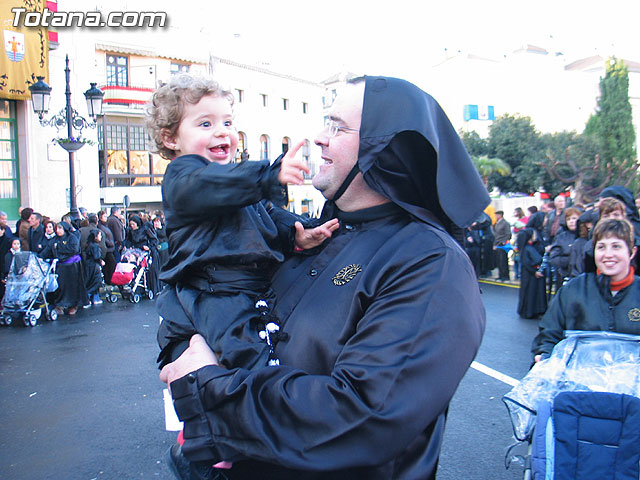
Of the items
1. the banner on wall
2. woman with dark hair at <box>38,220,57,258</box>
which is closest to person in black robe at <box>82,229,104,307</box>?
woman with dark hair at <box>38,220,57,258</box>

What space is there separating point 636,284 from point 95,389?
546 cm

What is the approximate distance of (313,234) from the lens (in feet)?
6.51

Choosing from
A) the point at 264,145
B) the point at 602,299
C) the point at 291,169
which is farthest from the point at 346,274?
the point at 264,145

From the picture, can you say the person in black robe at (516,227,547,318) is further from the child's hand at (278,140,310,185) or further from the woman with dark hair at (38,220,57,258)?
the woman with dark hair at (38,220,57,258)

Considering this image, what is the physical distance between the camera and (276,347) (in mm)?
1743

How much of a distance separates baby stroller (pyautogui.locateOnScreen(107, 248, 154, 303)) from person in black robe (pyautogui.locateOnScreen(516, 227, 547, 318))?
789 centimetres

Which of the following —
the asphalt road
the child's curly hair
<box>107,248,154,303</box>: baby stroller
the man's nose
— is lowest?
the asphalt road

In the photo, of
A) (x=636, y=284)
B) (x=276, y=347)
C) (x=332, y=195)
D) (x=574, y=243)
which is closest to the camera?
(x=276, y=347)

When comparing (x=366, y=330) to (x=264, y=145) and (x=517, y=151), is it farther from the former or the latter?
(x=264, y=145)

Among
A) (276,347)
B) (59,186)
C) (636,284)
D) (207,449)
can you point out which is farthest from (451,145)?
(59,186)

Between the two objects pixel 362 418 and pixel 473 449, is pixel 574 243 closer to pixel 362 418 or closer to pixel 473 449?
pixel 473 449

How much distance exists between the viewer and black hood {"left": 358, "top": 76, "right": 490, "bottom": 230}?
1.64m

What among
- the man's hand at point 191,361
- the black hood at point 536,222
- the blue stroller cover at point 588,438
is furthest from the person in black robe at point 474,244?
the man's hand at point 191,361

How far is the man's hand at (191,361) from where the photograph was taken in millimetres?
1688
